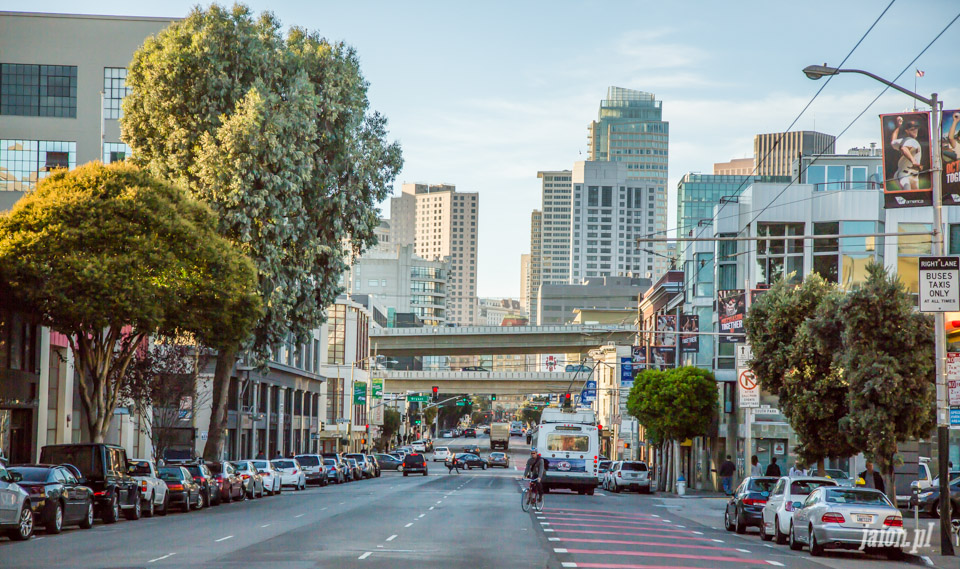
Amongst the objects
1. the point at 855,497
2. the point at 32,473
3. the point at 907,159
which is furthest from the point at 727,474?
the point at 32,473

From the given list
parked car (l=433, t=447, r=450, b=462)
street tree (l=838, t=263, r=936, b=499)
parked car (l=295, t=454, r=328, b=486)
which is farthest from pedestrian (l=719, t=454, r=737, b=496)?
parked car (l=433, t=447, r=450, b=462)

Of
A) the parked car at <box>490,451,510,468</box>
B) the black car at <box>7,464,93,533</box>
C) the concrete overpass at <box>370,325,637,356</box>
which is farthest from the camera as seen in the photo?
the parked car at <box>490,451,510,468</box>

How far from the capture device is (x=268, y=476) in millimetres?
47344

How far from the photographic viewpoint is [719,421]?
58.8m

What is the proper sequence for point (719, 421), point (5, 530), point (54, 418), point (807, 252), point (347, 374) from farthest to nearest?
point (347, 374) < point (719, 421) < point (807, 252) < point (54, 418) < point (5, 530)

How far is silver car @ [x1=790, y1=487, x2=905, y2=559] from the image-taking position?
69.9 ft

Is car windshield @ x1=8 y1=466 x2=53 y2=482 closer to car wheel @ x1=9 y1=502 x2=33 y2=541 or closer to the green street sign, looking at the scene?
car wheel @ x1=9 y1=502 x2=33 y2=541

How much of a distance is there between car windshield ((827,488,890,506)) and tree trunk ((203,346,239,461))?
2311 cm

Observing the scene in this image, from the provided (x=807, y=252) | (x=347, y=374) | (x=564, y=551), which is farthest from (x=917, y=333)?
(x=347, y=374)

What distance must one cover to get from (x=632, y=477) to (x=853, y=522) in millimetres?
34791

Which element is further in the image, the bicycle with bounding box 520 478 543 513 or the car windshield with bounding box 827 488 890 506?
the bicycle with bounding box 520 478 543 513

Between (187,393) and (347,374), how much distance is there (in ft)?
185

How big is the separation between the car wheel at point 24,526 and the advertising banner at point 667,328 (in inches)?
1749

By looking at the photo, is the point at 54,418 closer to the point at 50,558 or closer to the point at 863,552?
the point at 50,558
